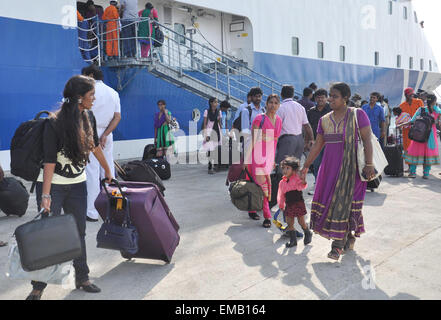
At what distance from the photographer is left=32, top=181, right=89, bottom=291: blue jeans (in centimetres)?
316

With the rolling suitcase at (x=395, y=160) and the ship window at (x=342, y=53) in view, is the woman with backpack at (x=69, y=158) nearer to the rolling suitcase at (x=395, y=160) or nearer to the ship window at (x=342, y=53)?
the rolling suitcase at (x=395, y=160)

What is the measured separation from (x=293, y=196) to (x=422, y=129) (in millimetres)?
4681

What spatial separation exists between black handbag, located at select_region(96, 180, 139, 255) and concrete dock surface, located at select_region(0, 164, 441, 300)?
1.02 ft

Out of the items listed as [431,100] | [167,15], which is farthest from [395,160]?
[167,15]

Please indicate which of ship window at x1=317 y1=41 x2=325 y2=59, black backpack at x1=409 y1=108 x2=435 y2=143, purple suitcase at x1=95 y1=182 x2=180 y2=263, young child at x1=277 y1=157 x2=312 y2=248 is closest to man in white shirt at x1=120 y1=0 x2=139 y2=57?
black backpack at x1=409 y1=108 x2=435 y2=143

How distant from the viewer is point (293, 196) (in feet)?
14.5

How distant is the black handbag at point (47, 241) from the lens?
2.77 metres

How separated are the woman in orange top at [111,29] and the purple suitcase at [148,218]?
7.08 meters

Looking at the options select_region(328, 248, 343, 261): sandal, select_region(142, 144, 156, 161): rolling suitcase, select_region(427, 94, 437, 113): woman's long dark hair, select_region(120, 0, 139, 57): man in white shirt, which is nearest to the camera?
select_region(328, 248, 343, 261): sandal

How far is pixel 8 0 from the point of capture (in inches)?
350

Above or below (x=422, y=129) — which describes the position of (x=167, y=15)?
above

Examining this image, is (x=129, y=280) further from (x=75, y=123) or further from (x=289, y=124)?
(x=289, y=124)

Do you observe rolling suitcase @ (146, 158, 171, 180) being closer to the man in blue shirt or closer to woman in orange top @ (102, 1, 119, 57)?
woman in orange top @ (102, 1, 119, 57)
